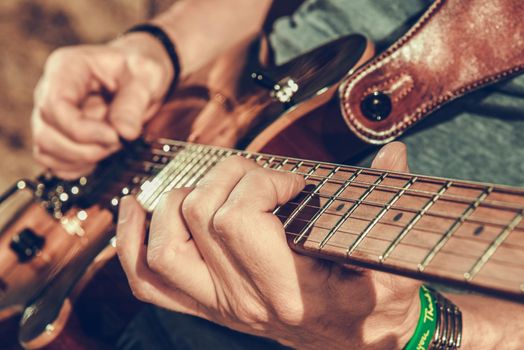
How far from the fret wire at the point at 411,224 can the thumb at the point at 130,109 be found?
707 millimetres

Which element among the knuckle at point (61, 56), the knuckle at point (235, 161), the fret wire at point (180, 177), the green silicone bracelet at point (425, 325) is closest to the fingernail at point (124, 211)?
the fret wire at point (180, 177)

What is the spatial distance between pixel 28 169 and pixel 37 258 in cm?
116

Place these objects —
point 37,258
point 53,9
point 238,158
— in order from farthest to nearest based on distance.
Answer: point 53,9
point 37,258
point 238,158

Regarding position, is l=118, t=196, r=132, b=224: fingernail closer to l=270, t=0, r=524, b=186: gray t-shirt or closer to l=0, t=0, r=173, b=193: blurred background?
l=270, t=0, r=524, b=186: gray t-shirt

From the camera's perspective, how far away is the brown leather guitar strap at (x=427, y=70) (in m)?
0.71

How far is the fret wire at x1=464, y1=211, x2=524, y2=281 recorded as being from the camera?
41cm

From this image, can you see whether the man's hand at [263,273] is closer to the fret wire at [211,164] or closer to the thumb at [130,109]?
the fret wire at [211,164]

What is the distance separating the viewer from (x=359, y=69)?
2.47 feet

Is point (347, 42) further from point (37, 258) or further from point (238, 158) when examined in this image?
point (37, 258)

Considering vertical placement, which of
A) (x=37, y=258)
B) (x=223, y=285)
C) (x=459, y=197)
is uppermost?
(x=459, y=197)

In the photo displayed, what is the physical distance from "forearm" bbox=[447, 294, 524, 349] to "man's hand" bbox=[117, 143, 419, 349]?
107mm

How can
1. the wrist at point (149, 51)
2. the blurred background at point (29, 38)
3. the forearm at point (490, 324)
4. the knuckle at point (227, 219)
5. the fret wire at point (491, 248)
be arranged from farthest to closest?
the blurred background at point (29, 38) → the wrist at point (149, 51) → the forearm at point (490, 324) → the knuckle at point (227, 219) → the fret wire at point (491, 248)

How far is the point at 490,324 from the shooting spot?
0.69m

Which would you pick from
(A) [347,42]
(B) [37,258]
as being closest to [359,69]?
(A) [347,42]
